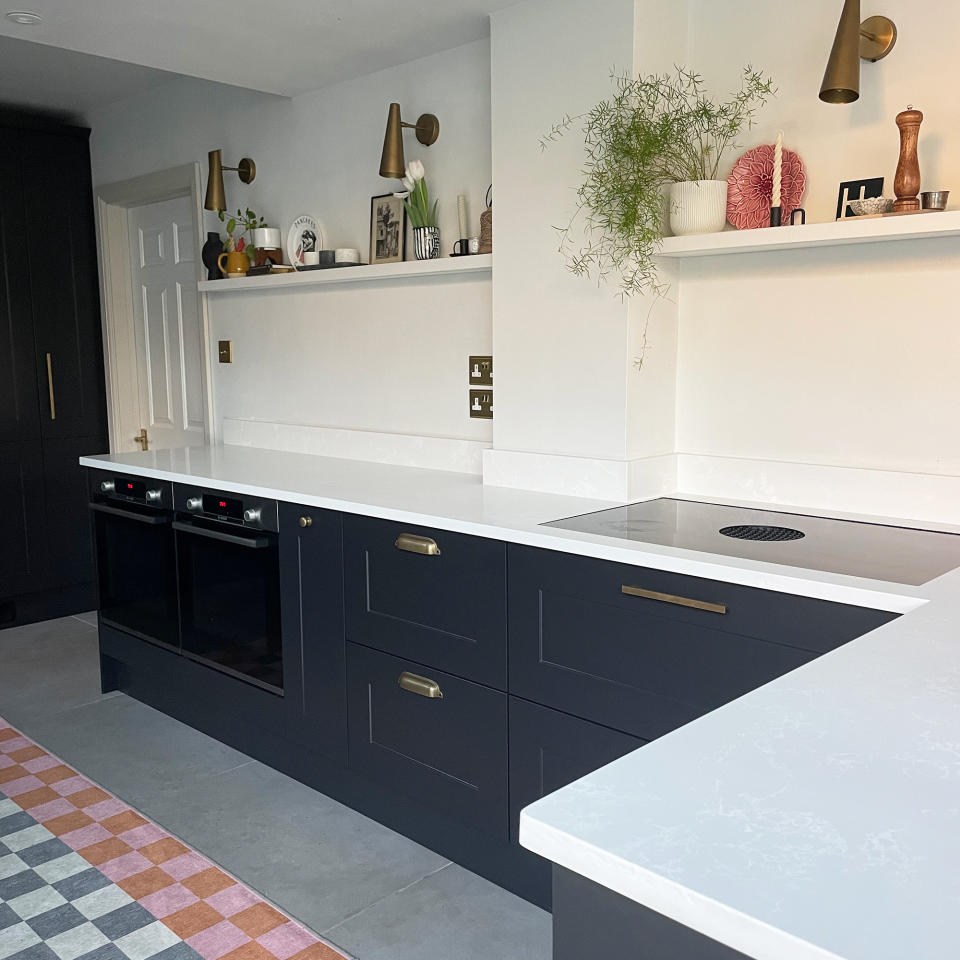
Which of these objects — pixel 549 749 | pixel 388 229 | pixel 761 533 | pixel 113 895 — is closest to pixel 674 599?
pixel 761 533

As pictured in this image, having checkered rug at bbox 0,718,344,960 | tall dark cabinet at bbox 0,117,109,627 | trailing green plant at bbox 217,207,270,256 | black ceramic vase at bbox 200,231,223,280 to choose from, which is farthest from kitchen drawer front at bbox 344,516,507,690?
tall dark cabinet at bbox 0,117,109,627

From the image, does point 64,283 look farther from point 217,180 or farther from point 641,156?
point 641,156

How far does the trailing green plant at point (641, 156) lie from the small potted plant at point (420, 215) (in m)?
0.63

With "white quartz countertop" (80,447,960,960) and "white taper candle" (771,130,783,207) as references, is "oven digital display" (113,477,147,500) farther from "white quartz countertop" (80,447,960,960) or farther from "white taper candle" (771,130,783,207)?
"white quartz countertop" (80,447,960,960)

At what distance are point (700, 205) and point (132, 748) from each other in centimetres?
237

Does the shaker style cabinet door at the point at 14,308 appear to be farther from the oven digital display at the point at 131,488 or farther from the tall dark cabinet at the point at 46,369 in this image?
the oven digital display at the point at 131,488

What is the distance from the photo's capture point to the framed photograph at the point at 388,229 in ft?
10.3

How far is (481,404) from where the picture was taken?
2.99 metres

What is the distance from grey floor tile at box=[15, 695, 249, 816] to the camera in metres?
2.82

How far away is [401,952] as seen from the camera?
2014 mm

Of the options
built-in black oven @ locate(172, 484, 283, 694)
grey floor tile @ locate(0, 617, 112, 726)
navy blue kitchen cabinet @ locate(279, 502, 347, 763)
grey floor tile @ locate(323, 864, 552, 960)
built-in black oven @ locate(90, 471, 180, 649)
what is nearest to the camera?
grey floor tile @ locate(323, 864, 552, 960)

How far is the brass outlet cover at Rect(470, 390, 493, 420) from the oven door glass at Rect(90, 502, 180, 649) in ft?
3.44

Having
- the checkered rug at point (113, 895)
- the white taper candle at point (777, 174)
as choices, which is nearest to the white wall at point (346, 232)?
the white taper candle at point (777, 174)

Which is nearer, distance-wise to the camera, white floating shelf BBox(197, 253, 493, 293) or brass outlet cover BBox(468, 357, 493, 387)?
white floating shelf BBox(197, 253, 493, 293)
